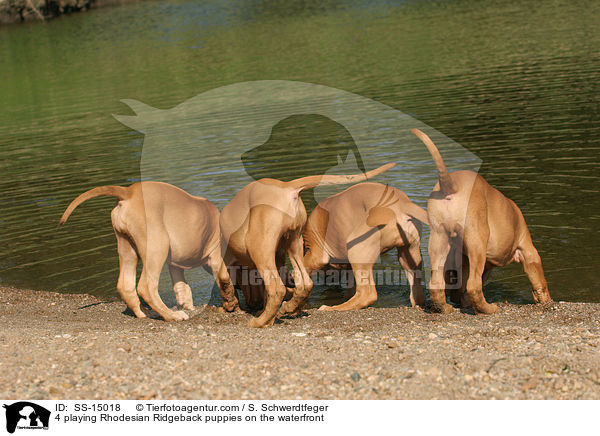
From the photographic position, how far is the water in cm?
994

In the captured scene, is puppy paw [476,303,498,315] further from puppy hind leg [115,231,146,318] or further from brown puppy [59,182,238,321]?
puppy hind leg [115,231,146,318]

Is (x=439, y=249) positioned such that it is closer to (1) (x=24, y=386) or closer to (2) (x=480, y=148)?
(1) (x=24, y=386)

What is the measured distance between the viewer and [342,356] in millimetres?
5457

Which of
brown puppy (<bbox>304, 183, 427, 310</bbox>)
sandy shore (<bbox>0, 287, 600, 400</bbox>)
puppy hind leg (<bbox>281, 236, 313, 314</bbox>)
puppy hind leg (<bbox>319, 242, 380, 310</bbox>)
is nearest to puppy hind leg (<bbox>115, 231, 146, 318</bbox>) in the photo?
sandy shore (<bbox>0, 287, 600, 400</bbox>)

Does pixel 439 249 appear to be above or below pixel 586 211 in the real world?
above

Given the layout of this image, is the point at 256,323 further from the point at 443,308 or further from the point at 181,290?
the point at 443,308

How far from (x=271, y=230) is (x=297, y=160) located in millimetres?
8566

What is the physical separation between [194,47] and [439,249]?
34.9 meters

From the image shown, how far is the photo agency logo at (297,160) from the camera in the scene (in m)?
7.17

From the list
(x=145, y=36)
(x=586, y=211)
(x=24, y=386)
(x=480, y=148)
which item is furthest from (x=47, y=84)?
(x=24, y=386)

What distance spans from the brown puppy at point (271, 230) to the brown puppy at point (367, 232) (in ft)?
2.27

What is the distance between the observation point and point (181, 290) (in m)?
7.83

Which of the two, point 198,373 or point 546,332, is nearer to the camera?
point 198,373
